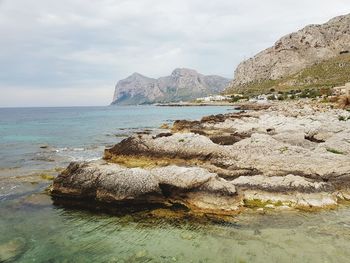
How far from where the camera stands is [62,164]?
37.0m

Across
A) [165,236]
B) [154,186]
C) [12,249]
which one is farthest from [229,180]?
[12,249]

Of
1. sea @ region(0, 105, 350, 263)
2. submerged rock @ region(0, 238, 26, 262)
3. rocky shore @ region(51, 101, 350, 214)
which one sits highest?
rocky shore @ region(51, 101, 350, 214)

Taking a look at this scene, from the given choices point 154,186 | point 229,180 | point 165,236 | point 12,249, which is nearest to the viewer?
point 12,249

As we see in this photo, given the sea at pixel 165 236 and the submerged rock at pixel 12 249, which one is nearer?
the sea at pixel 165 236

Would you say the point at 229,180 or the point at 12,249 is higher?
the point at 229,180

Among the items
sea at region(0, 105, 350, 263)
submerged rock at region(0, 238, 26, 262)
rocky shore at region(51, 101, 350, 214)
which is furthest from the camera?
rocky shore at region(51, 101, 350, 214)

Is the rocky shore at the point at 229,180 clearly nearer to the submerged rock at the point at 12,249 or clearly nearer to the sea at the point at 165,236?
the sea at the point at 165,236

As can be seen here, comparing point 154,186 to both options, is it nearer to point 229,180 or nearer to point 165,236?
point 165,236

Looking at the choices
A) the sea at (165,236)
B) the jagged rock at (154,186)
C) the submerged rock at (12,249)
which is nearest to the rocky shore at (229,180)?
the jagged rock at (154,186)

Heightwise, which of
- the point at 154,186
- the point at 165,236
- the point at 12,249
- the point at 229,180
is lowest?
the point at 165,236

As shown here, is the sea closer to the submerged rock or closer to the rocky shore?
the submerged rock

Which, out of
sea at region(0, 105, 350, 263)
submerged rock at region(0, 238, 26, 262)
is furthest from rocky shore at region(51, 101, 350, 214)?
submerged rock at region(0, 238, 26, 262)

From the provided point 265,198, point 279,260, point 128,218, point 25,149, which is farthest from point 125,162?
point 25,149

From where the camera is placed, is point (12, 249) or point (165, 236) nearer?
point (12, 249)
